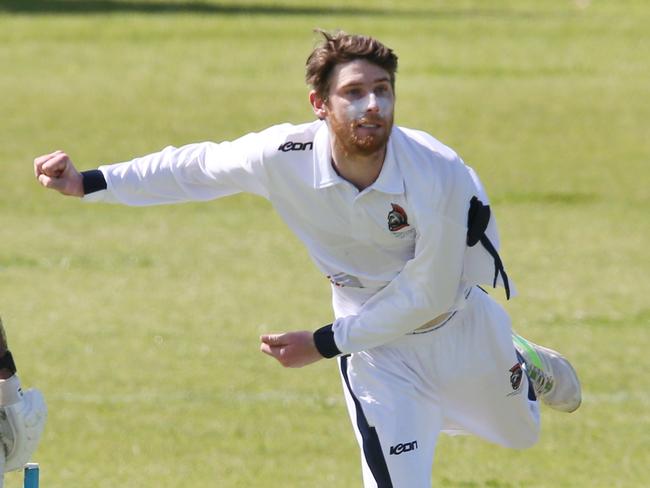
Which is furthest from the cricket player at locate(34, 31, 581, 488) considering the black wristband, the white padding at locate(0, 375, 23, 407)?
the white padding at locate(0, 375, 23, 407)

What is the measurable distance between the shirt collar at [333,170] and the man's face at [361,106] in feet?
0.31

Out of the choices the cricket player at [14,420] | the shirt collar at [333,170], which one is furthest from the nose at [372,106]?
the cricket player at [14,420]

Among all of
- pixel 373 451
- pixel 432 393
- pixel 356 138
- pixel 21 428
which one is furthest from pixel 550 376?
pixel 21 428

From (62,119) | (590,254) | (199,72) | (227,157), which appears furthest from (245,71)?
(227,157)

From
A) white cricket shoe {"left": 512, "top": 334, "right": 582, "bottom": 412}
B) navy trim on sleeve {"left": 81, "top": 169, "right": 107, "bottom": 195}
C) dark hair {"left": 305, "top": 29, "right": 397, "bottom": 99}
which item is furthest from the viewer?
white cricket shoe {"left": 512, "top": 334, "right": 582, "bottom": 412}

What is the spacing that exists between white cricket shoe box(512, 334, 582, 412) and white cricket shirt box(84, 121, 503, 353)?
2.70 feet

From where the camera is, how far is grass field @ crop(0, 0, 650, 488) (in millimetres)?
9031

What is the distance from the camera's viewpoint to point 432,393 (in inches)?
263

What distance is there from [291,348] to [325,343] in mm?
154

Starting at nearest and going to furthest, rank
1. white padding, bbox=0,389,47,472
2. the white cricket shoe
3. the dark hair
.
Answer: white padding, bbox=0,389,47,472, the dark hair, the white cricket shoe

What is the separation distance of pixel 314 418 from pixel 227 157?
3.31m

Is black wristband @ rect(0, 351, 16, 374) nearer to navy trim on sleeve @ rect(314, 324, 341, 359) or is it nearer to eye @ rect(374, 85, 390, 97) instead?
navy trim on sleeve @ rect(314, 324, 341, 359)

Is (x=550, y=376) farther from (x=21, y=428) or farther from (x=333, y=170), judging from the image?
(x=21, y=428)

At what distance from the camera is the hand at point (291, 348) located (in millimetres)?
6258
